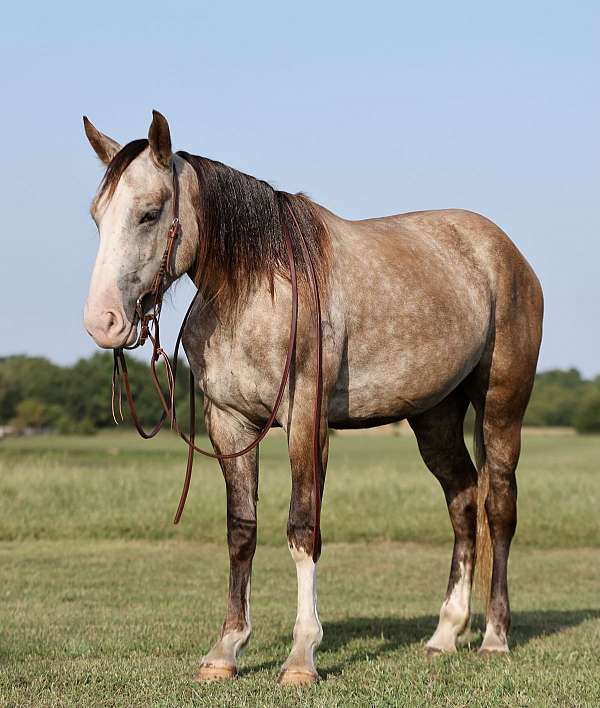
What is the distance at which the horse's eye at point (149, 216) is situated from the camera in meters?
4.91

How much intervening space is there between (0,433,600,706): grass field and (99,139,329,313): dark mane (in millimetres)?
2001

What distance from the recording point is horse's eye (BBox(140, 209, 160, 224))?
4.91m

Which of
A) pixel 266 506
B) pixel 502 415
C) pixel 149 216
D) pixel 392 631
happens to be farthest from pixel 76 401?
pixel 149 216

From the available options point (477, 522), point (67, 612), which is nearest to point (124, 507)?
point (67, 612)

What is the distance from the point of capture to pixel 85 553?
14.7 meters

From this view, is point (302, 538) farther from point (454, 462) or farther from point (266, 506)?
point (266, 506)

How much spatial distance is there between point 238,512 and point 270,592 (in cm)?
535

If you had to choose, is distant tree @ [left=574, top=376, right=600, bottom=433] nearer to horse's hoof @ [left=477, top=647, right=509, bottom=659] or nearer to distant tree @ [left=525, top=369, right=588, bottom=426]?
distant tree @ [left=525, top=369, right=588, bottom=426]

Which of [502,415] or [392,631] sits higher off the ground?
[502,415]

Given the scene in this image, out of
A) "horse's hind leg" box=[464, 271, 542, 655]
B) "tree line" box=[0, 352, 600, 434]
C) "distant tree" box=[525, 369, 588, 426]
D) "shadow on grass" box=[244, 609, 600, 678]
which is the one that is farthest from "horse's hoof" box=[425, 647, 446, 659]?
"distant tree" box=[525, 369, 588, 426]

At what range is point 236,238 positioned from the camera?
5.28m

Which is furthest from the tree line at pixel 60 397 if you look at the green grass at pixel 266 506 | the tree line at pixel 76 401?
the green grass at pixel 266 506

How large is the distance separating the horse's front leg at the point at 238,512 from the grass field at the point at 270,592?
11.2 inches

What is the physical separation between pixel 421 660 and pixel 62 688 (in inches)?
80.8
